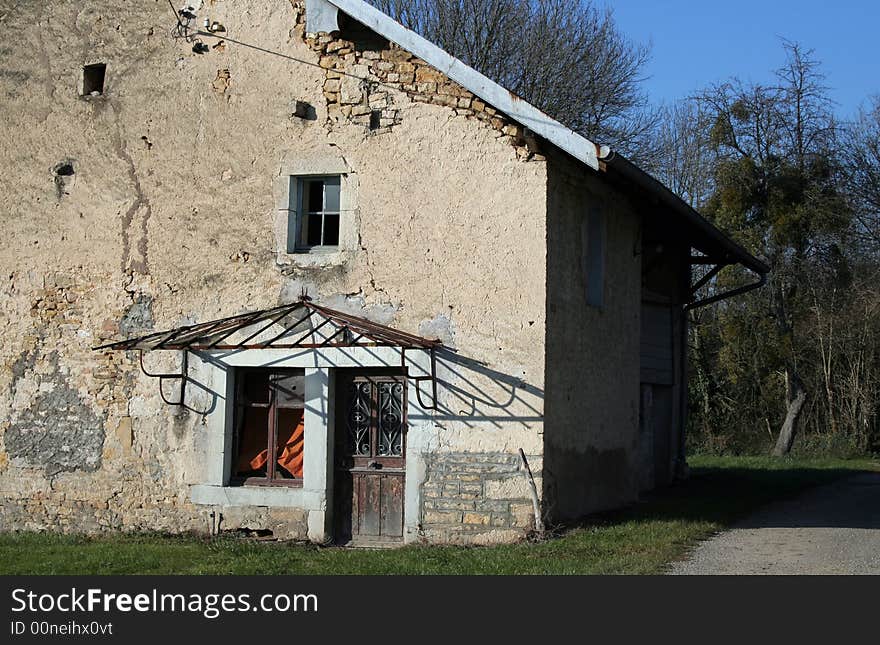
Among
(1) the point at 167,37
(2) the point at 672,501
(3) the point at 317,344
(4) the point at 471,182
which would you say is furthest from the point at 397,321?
(2) the point at 672,501

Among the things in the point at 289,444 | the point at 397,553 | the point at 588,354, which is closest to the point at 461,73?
the point at 588,354

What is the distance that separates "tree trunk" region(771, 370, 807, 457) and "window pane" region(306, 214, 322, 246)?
16.6 m

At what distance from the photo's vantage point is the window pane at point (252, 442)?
1129 cm

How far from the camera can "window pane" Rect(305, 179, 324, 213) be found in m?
11.4

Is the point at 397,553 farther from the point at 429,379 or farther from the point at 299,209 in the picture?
the point at 299,209

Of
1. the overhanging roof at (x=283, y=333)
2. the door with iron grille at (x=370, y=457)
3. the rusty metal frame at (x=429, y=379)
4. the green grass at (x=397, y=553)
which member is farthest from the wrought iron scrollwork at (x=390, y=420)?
the green grass at (x=397, y=553)

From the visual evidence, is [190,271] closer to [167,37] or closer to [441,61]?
[167,37]

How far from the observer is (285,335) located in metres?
10.9

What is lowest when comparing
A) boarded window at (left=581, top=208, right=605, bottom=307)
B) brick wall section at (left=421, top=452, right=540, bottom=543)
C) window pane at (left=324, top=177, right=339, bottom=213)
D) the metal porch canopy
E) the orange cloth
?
brick wall section at (left=421, top=452, right=540, bottom=543)

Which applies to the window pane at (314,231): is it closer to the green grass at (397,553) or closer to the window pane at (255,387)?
the window pane at (255,387)

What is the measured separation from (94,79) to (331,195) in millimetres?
3143

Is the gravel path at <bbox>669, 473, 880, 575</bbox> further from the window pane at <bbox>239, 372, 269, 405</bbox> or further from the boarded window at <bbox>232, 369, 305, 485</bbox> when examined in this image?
the window pane at <bbox>239, 372, 269, 405</bbox>

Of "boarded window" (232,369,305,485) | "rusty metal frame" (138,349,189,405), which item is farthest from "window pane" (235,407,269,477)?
"rusty metal frame" (138,349,189,405)

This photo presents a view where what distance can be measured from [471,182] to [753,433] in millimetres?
17676
